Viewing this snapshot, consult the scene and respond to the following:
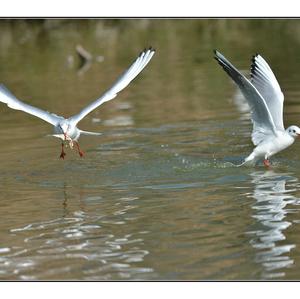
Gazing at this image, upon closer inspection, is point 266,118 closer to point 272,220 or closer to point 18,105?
point 272,220

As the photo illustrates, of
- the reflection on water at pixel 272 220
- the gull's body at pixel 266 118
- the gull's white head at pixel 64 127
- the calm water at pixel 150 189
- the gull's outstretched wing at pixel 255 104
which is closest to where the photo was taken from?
the reflection on water at pixel 272 220

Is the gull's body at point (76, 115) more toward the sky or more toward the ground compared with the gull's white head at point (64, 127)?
more toward the sky

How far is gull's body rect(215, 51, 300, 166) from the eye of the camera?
1189 cm

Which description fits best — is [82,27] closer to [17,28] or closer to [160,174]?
[17,28]

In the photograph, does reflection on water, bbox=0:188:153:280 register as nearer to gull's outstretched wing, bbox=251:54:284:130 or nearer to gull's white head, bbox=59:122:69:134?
gull's white head, bbox=59:122:69:134

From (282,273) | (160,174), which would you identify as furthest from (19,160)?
(282,273)

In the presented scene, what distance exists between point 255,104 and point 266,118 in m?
0.33

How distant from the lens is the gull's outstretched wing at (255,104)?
1130cm

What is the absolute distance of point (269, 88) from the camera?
12477 millimetres

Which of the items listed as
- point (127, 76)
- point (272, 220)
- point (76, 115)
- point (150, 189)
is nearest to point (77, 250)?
point (272, 220)

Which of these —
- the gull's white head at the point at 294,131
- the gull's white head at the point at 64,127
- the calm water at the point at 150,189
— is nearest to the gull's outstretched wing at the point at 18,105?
the gull's white head at the point at 64,127

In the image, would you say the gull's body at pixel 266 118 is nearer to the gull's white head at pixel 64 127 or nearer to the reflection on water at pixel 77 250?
the gull's white head at pixel 64 127

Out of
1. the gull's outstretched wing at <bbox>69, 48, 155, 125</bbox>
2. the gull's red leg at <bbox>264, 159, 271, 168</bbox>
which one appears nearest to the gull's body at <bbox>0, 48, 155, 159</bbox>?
the gull's outstretched wing at <bbox>69, 48, 155, 125</bbox>

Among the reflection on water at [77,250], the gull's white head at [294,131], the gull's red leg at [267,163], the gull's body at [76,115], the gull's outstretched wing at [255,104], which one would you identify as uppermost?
the gull's body at [76,115]
